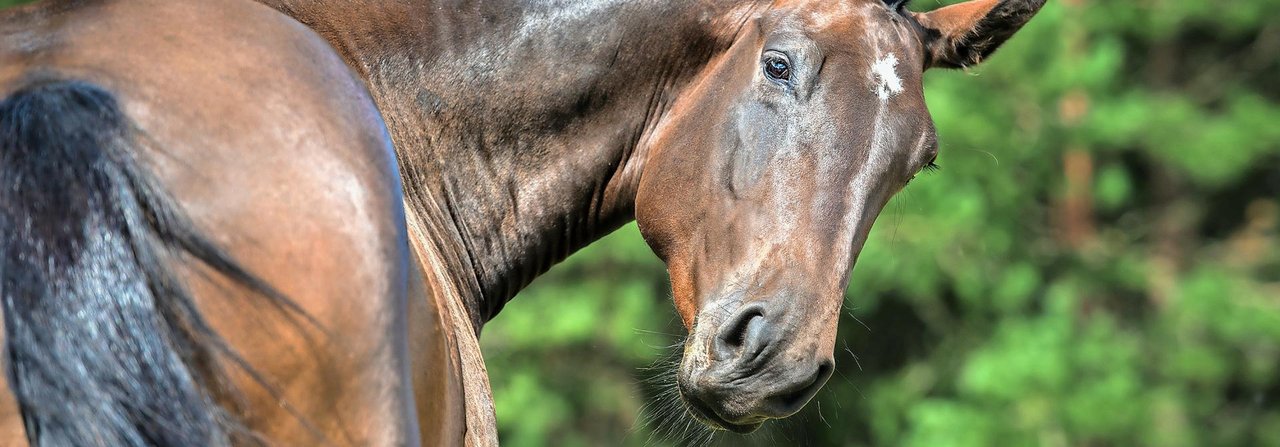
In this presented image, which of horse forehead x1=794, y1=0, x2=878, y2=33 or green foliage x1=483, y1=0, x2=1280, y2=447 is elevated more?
horse forehead x1=794, y1=0, x2=878, y2=33

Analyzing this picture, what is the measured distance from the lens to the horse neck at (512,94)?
264cm

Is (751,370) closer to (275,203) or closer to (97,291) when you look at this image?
(275,203)

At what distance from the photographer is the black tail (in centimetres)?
147

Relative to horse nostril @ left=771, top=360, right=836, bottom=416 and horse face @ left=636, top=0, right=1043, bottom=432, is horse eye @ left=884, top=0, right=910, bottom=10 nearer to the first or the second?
horse face @ left=636, top=0, right=1043, bottom=432

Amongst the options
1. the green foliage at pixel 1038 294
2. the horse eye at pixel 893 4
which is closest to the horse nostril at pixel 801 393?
the horse eye at pixel 893 4

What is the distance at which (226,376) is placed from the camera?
1.52 m

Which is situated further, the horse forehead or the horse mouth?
the horse forehead

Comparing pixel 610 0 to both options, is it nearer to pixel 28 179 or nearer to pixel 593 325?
pixel 28 179

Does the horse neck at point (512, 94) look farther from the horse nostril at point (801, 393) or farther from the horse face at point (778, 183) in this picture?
the horse nostril at point (801, 393)

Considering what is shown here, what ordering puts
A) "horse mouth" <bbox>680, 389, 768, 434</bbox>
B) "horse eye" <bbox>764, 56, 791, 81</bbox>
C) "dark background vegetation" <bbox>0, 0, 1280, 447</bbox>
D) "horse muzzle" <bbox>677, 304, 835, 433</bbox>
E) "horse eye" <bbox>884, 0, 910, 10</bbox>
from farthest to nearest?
"dark background vegetation" <bbox>0, 0, 1280, 447</bbox> → "horse eye" <bbox>884, 0, 910, 10</bbox> → "horse eye" <bbox>764, 56, 791, 81</bbox> → "horse mouth" <bbox>680, 389, 768, 434</bbox> → "horse muzzle" <bbox>677, 304, 835, 433</bbox>

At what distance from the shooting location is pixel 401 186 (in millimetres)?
1802

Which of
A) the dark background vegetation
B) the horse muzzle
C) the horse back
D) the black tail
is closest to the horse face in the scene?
the horse muzzle

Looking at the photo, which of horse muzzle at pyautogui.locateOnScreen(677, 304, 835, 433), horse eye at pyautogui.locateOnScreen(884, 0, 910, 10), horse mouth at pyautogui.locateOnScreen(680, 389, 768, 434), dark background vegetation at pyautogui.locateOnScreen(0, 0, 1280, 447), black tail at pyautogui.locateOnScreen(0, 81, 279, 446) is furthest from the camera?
dark background vegetation at pyautogui.locateOnScreen(0, 0, 1280, 447)

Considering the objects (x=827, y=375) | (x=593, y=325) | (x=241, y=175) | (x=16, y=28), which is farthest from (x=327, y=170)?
(x=593, y=325)
